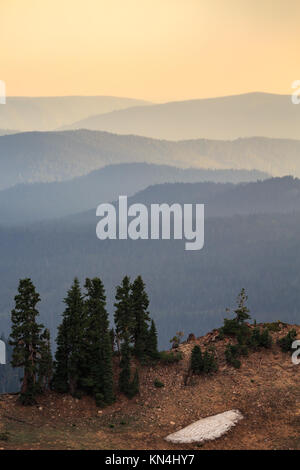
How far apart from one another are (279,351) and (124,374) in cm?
1957

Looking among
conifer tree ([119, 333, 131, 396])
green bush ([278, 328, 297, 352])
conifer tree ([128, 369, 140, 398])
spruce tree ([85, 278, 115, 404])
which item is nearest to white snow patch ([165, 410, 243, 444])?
conifer tree ([128, 369, 140, 398])

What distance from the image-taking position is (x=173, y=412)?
54.9 meters

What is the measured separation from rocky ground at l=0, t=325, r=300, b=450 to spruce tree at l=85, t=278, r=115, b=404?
6.27 feet

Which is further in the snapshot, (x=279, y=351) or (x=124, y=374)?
(x=279, y=351)

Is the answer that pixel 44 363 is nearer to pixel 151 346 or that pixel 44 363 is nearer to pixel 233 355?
pixel 151 346

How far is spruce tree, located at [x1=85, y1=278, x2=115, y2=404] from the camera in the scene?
57219mm

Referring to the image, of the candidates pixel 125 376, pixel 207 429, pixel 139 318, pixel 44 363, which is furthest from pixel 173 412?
pixel 44 363

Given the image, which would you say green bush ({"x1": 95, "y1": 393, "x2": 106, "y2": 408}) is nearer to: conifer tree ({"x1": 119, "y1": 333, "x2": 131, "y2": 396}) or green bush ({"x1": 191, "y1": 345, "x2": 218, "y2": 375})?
conifer tree ({"x1": 119, "y1": 333, "x2": 131, "y2": 396})

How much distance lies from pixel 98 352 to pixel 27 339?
7769mm

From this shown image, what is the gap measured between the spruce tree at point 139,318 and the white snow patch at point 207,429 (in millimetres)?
14130
